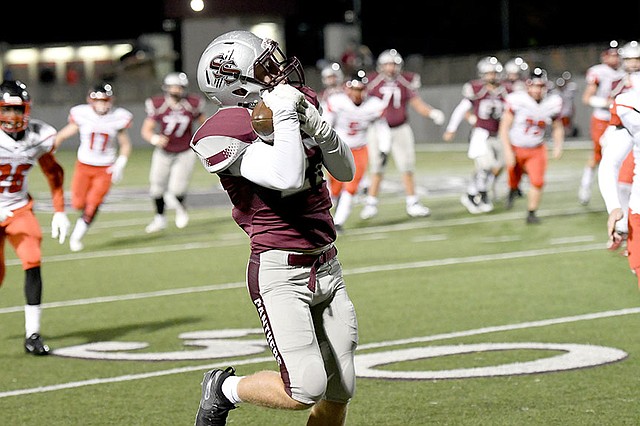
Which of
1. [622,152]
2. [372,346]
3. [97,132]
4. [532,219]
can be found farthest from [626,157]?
[97,132]

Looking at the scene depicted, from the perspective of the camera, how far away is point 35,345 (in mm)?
7285

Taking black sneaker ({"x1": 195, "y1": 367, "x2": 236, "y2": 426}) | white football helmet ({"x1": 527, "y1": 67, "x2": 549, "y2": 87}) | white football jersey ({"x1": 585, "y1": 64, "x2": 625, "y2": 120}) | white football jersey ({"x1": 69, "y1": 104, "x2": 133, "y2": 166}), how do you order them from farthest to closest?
1. white football jersey ({"x1": 585, "y1": 64, "x2": 625, "y2": 120})
2. white football helmet ({"x1": 527, "y1": 67, "x2": 549, "y2": 87})
3. white football jersey ({"x1": 69, "y1": 104, "x2": 133, "y2": 166})
4. black sneaker ({"x1": 195, "y1": 367, "x2": 236, "y2": 426})

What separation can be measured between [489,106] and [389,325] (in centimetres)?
799

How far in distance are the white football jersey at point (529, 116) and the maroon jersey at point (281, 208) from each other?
30.3 ft

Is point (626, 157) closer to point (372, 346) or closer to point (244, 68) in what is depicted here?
point (244, 68)

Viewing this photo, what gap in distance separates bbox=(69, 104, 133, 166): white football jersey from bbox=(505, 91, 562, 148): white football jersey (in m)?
4.16

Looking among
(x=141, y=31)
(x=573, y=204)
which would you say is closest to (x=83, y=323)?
(x=573, y=204)

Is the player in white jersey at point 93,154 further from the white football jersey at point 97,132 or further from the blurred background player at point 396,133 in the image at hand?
the blurred background player at point 396,133

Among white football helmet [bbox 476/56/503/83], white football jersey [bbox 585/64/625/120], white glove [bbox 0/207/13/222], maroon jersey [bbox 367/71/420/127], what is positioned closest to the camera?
white glove [bbox 0/207/13/222]

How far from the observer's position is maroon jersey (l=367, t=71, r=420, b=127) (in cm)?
1527

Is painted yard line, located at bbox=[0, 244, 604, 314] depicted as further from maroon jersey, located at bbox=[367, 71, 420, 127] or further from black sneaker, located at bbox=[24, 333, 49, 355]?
maroon jersey, located at bbox=[367, 71, 420, 127]

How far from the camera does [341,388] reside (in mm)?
4387

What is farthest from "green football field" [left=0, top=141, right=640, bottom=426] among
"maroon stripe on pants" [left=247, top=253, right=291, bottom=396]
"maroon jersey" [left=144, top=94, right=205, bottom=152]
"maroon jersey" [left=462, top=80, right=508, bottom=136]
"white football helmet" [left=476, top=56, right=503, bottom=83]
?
"white football helmet" [left=476, top=56, right=503, bottom=83]

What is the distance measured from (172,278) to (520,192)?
699cm
